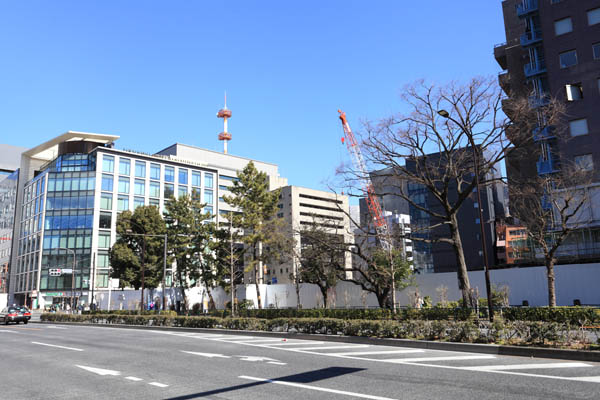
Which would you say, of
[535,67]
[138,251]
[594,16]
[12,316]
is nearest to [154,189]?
[138,251]

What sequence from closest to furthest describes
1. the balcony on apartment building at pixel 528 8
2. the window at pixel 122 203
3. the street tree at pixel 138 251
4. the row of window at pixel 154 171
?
the balcony on apartment building at pixel 528 8
the street tree at pixel 138 251
the window at pixel 122 203
the row of window at pixel 154 171

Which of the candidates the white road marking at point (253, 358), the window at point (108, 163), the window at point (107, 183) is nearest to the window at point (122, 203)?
the window at point (107, 183)

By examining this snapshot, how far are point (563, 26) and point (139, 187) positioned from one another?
229 feet

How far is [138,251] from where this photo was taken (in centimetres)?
5681

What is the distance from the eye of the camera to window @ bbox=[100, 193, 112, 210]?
7738cm

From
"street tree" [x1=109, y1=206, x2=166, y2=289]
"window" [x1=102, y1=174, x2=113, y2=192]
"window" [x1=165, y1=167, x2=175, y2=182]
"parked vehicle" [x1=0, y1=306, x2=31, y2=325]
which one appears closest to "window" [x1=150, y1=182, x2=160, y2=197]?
"window" [x1=165, y1=167, x2=175, y2=182]

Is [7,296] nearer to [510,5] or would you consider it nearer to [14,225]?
[14,225]

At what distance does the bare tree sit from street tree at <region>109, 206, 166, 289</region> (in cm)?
4126

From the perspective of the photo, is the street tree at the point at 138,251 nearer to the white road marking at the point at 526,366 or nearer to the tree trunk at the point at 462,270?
the tree trunk at the point at 462,270

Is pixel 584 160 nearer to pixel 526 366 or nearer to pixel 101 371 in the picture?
pixel 526 366

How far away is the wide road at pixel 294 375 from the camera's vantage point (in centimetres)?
771

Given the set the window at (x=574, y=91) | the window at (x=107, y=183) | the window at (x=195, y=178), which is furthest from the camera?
the window at (x=195, y=178)

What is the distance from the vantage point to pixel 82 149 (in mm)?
81000

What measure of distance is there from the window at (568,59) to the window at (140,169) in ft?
227
